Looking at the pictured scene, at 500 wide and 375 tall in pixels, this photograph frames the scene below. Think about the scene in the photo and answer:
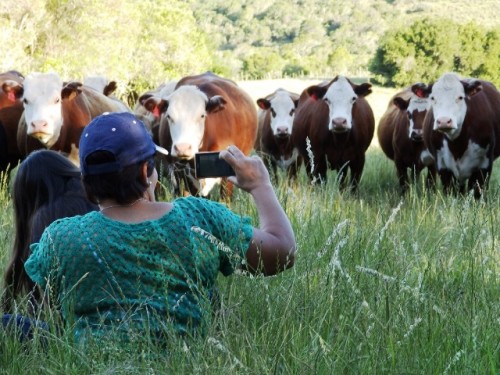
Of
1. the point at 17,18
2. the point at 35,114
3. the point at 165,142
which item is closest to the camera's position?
the point at 35,114

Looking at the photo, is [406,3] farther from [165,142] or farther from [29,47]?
[165,142]

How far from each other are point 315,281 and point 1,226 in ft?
9.72

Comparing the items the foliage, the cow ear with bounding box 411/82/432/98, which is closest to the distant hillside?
the foliage

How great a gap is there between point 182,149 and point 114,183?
6307 millimetres

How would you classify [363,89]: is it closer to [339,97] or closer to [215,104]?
[339,97]

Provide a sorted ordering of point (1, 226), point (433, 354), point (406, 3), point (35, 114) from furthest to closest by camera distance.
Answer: point (406, 3) → point (35, 114) → point (1, 226) → point (433, 354)

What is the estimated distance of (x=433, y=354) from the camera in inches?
114

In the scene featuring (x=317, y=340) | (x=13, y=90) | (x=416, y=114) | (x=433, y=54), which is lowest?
(x=433, y=54)

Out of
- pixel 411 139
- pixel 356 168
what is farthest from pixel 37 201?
pixel 411 139

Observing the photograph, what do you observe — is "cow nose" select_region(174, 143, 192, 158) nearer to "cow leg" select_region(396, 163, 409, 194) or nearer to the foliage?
"cow leg" select_region(396, 163, 409, 194)

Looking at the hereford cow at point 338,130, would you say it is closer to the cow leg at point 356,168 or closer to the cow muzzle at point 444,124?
the cow leg at point 356,168

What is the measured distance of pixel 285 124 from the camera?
14242 millimetres

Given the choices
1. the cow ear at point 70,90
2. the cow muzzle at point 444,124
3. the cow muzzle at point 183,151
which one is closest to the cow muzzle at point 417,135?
the cow muzzle at point 444,124

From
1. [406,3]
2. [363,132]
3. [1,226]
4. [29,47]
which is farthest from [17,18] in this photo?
[406,3]
